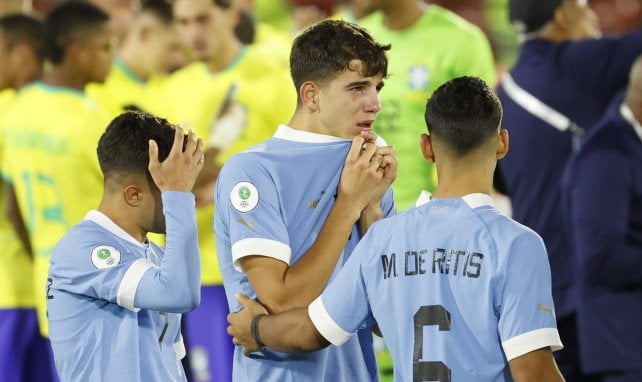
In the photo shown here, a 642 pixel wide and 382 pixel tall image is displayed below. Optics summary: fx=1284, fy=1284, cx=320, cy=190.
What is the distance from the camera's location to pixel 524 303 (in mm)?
3057

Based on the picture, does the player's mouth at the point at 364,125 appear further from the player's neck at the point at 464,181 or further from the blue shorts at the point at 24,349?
the blue shorts at the point at 24,349

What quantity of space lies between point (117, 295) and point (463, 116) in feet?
3.70

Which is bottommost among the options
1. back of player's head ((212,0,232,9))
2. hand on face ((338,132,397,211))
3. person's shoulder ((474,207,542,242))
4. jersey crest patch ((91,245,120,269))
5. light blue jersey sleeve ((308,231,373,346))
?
light blue jersey sleeve ((308,231,373,346))

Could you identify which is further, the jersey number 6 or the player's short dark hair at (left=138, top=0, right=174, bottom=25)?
the player's short dark hair at (left=138, top=0, right=174, bottom=25)

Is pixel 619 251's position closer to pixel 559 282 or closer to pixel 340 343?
pixel 559 282

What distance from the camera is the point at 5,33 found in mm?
7621

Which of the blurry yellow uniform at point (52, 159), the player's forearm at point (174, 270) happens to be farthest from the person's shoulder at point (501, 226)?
the blurry yellow uniform at point (52, 159)

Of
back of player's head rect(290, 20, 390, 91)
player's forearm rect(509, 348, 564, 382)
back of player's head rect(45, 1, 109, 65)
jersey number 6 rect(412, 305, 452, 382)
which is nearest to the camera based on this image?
player's forearm rect(509, 348, 564, 382)

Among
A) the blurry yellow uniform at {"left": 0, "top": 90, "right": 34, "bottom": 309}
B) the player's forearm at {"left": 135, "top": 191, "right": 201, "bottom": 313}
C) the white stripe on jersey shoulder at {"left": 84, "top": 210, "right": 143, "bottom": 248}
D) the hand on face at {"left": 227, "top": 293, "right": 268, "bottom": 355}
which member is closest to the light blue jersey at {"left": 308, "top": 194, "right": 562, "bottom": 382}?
the hand on face at {"left": 227, "top": 293, "right": 268, "bottom": 355}

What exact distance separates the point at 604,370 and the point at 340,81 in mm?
2975

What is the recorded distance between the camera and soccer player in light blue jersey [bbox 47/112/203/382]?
3.66m

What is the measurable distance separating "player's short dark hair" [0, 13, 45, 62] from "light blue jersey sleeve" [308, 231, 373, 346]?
465 centimetres

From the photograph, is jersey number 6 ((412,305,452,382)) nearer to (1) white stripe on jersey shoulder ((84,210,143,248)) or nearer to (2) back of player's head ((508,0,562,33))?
(1) white stripe on jersey shoulder ((84,210,143,248))

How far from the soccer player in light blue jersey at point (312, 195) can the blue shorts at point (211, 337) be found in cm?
340
